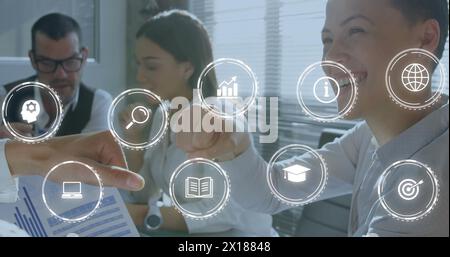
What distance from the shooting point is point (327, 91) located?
0.85 m

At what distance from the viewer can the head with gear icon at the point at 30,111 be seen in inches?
33.0

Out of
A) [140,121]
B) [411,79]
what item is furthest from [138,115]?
[411,79]

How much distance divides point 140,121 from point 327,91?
288mm

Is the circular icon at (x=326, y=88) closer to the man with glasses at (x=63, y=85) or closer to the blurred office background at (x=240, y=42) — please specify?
the blurred office background at (x=240, y=42)

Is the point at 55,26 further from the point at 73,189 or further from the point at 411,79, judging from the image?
the point at 411,79

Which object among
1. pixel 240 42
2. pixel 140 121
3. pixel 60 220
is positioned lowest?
pixel 60 220

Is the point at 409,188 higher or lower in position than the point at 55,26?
lower

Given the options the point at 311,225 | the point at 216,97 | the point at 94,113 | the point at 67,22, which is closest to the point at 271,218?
the point at 311,225

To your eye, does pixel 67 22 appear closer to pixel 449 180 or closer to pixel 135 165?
pixel 135 165

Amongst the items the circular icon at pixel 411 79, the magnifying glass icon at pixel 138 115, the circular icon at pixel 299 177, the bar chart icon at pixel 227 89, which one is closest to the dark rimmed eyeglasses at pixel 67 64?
the magnifying glass icon at pixel 138 115

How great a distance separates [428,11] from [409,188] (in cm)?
Result: 27

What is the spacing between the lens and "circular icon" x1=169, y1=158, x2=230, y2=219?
0.84 metres

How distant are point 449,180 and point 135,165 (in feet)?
1.55

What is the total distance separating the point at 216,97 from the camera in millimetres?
843
